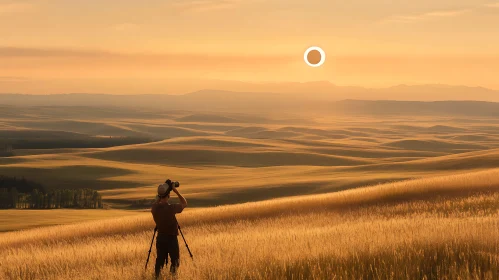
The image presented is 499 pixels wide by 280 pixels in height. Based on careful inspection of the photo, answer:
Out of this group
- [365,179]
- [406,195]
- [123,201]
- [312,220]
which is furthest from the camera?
[123,201]

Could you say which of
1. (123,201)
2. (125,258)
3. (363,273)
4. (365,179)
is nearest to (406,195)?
(125,258)

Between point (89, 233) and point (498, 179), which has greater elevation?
point (498, 179)

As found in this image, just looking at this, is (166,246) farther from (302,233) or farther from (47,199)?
(47,199)

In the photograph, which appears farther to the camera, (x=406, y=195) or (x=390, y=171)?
(x=390, y=171)

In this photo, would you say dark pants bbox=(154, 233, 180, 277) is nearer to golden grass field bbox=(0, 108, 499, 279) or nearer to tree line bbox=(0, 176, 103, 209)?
golden grass field bbox=(0, 108, 499, 279)

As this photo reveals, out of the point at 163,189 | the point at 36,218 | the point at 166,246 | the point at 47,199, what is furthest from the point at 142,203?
the point at 163,189

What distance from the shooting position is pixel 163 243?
374 inches

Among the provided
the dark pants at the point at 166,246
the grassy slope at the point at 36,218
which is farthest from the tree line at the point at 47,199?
the dark pants at the point at 166,246

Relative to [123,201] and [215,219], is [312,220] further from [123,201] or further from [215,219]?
[123,201]

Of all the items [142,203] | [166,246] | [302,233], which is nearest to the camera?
[166,246]

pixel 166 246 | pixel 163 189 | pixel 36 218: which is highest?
pixel 163 189

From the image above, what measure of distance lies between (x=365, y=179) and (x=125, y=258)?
61.3 meters

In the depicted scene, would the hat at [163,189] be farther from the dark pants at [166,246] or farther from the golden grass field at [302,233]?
the golden grass field at [302,233]

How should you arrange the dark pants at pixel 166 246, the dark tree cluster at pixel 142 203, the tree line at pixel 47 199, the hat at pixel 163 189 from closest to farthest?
the hat at pixel 163 189, the dark pants at pixel 166 246, the dark tree cluster at pixel 142 203, the tree line at pixel 47 199
